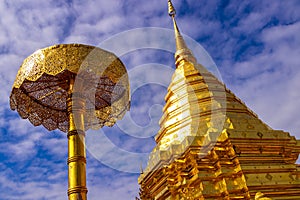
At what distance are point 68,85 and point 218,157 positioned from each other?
17.3 ft

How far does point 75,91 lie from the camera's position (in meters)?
7.98

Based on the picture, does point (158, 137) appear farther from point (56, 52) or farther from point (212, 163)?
point (56, 52)

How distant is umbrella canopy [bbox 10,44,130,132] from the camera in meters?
7.99

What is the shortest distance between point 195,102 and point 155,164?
10.5ft

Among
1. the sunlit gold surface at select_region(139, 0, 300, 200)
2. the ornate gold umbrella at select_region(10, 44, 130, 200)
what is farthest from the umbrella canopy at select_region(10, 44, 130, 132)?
the sunlit gold surface at select_region(139, 0, 300, 200)

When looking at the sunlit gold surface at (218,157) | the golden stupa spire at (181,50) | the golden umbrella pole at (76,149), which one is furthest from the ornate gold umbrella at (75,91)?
the golden stupa spire at (181,50)

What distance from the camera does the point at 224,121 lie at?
12289mm

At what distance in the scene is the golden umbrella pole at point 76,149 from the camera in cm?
683

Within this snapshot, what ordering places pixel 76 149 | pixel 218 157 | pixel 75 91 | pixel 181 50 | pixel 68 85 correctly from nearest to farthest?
pixel 76 149
pixel 75 91
pixel 68 85
pixel 218 157
pixel 181 50

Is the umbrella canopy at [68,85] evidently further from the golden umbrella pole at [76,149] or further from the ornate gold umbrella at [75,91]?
the golden umbrella pole at [76,149]

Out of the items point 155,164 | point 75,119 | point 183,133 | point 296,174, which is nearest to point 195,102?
point 183,133

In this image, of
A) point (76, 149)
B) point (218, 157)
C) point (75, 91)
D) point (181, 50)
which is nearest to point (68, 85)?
point (75, 91)

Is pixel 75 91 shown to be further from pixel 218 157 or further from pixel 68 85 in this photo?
pixel 218 157

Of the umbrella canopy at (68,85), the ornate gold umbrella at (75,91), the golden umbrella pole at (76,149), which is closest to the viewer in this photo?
the golden umbrella pole at (76,149)
